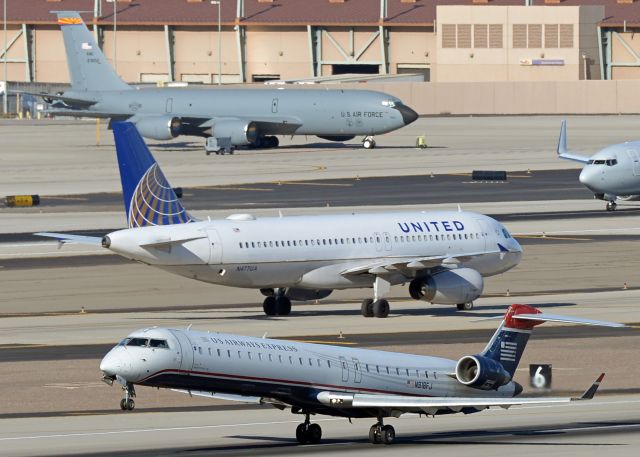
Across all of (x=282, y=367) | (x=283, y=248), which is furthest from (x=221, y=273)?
(x=282, y=367)

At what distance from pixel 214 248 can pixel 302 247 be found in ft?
11.9

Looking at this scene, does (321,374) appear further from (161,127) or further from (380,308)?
(161,127)

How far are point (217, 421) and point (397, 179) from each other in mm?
83546

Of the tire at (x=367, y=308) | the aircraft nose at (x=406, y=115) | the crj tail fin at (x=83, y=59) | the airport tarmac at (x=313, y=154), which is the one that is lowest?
the tire at (x=367, y=308)

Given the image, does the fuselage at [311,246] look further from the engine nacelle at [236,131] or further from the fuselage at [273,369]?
the engine nacelle at [236,131]

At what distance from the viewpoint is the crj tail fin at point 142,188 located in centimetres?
6088

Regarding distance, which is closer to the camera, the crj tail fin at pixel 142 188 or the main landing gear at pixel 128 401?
the main landing gear at pixel 128 401

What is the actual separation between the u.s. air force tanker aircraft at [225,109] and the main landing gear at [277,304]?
86.9m

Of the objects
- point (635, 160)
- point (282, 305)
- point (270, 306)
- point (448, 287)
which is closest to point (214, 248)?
point (270, 306)

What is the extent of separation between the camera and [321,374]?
3788cm

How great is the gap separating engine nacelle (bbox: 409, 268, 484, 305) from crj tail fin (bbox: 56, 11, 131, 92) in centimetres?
9237

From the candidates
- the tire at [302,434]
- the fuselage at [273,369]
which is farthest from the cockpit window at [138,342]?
the tire at [302,434]

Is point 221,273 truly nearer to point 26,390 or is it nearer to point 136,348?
point 26,390

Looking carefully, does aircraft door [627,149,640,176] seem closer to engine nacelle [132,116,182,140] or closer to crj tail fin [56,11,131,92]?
engine nacelle [132,116,182,140]
